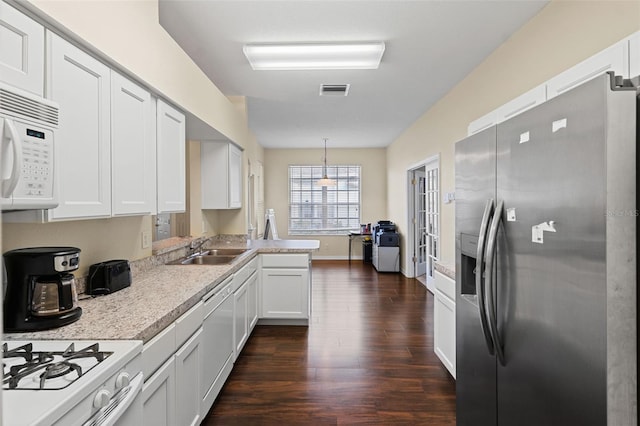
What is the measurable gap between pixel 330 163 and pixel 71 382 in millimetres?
7924

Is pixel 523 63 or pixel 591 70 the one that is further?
pixel 523 63

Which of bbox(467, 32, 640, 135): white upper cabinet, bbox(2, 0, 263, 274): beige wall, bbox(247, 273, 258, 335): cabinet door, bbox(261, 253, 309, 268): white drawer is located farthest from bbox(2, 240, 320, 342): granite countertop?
bbox(467, 32, 640, 135): white upper cabinet

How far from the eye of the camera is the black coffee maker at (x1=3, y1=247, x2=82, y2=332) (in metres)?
1.35

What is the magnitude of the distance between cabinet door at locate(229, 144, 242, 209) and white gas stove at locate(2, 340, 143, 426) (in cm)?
286

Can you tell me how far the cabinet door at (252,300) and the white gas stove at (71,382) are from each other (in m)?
2.06

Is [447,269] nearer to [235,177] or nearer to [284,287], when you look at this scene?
[284,287]

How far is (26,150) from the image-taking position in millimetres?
1101

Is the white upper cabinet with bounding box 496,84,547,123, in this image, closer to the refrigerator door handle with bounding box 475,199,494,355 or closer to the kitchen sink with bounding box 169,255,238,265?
the refrigerator door handle with bounding box 475,199,494,355

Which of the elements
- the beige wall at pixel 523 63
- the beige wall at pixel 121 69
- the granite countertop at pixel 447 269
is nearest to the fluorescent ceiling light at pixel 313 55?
the beige wall at pixel 121 69

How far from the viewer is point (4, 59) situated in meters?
1.12

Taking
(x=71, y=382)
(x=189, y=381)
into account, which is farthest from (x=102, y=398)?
(x=189, y=381)

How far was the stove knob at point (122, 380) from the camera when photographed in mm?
1104

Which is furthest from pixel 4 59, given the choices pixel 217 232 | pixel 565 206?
pixel 217 232

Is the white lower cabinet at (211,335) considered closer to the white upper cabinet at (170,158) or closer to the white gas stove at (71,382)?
the white gas stove at (71,382)
